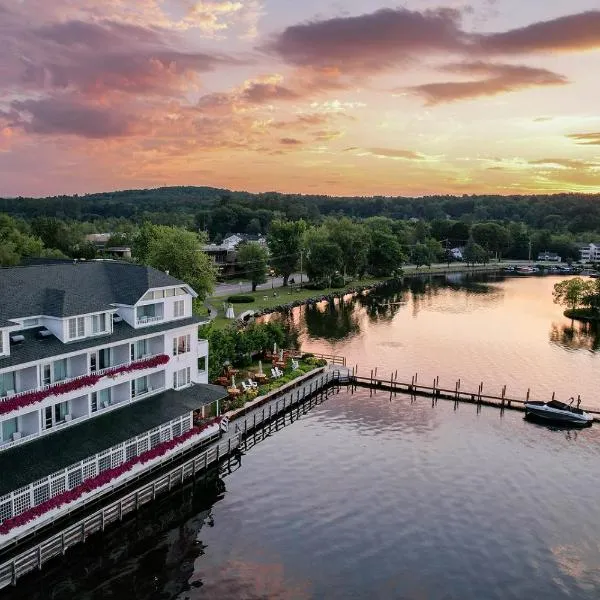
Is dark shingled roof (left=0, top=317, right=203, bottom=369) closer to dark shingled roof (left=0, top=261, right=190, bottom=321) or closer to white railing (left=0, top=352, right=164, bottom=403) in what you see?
dark shingled roof (left=0, top=261, right=190, bottom=321)

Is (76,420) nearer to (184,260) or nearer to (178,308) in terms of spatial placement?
(178,308)

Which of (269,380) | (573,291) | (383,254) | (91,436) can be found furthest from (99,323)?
(383,254)

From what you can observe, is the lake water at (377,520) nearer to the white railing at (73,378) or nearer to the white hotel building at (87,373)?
the white hotel building at (87,373)

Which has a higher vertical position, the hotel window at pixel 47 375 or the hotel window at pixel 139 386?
the hotel window at pixel 47 375

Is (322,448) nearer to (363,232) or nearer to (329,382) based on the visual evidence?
(329,382)

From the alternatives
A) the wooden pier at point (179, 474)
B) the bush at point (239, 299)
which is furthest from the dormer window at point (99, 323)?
the bush at point (239, 299)
